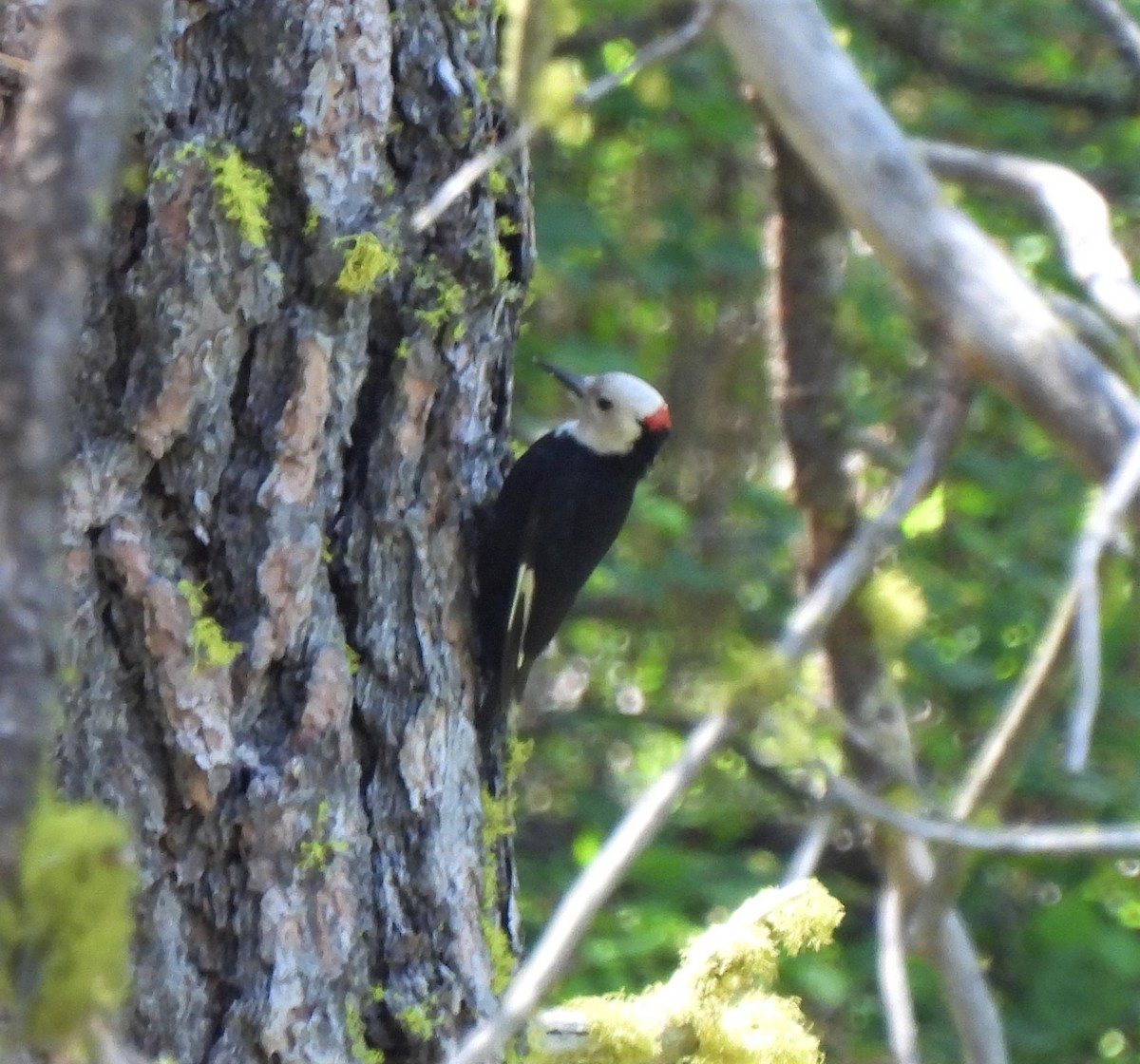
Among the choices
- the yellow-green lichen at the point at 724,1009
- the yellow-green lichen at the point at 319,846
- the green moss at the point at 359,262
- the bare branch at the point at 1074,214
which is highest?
the green moss at the point at 359,262

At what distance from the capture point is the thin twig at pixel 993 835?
115cm

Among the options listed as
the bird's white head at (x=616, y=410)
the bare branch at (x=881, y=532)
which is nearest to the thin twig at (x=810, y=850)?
the bare branch at (x=881, y=532)

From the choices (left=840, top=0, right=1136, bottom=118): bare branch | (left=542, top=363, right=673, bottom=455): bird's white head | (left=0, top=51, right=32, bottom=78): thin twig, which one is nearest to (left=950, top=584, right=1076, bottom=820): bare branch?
(left=0, top=51, right=32, bottom=78): thin twig

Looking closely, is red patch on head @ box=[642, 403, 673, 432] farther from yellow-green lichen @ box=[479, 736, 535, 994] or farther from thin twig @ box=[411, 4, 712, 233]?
thin twig @ box=[411, 4, 712, 233]

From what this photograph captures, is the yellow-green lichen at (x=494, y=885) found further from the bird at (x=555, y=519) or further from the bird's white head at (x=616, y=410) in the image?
the bird's white head at (x=616, y=410)

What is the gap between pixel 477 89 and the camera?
6.84 ft

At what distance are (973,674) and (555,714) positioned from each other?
118 centimetres

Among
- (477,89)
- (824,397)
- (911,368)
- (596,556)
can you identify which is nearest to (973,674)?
(824,397)

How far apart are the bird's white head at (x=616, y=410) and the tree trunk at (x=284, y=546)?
1257 mm

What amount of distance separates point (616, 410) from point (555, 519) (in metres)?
0.61

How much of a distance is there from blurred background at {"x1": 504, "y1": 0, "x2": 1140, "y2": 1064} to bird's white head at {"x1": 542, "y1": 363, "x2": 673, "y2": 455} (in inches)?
13.3

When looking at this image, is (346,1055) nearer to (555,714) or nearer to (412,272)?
(412,272)

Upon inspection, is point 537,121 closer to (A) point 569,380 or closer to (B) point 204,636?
(B) point 204,636

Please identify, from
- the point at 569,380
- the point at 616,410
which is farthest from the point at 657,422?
the point at 569,380
